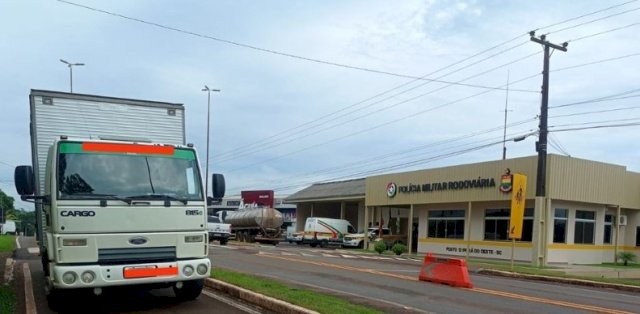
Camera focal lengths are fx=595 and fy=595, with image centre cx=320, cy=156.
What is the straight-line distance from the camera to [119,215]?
8.72 metres

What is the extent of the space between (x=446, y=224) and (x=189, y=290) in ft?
89.3

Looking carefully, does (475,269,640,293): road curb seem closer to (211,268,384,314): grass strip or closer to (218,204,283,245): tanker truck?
(211,268,384,314): grass strip

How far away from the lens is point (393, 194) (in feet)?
127

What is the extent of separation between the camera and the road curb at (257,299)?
907 cm

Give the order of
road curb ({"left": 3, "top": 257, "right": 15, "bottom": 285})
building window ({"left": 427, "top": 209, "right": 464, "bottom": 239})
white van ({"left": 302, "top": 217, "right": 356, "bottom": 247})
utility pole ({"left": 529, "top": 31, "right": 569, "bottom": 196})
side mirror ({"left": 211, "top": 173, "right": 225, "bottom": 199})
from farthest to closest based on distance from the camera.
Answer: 1. white van ({"left": 302, "top": 217, "right": 356, "bottom": 247})
2. building window ({"left": 427, "top": 209, "right": 464, "bottom": 239})
3. utility pole ({"left": 529, "top": 31, "right": 569, "bottom": 196})
4. road curb ({"left": 3, "top": 257, "right": 15, "bottom": 285})
5. side mirror ({"left": 211, "top": 173, "right": 225, "bottom": 199})

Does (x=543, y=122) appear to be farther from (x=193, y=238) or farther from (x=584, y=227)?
(x=193, y=238)

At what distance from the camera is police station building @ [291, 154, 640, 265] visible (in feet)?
95.0

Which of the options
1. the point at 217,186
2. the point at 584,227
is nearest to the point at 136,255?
the point at 217,186

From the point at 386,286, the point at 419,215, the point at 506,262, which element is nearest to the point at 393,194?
the point at 419,215

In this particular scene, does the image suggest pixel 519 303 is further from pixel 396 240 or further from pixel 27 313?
pixel 396 240

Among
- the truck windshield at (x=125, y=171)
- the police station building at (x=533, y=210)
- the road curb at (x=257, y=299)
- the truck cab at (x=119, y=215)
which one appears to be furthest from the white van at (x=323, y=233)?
the truck windshield at (x=125, y=171)

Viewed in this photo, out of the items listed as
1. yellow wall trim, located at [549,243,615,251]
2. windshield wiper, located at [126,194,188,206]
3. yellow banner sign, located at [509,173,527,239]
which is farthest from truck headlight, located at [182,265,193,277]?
yellow wall trim, located at [549,243,615,251]

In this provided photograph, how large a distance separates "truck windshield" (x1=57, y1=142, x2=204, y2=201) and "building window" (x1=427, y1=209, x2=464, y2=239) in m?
26.6

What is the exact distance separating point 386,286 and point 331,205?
41912 mm
